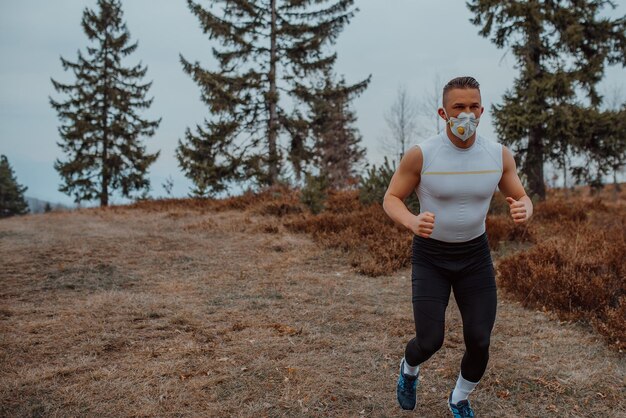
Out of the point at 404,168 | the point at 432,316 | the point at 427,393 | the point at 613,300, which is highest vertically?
the point at 404,168

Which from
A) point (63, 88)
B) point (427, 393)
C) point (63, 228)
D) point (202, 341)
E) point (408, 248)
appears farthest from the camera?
point (63, 88)

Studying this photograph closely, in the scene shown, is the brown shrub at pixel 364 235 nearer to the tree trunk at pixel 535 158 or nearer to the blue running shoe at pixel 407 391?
the blue running shoe at pixel 407 391

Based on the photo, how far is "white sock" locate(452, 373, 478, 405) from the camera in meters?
3.17

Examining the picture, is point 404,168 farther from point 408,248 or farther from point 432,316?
point 408,248

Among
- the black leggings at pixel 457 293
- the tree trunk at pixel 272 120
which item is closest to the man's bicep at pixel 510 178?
the black leggings at pixel 457 293

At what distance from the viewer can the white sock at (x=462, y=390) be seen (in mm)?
3172

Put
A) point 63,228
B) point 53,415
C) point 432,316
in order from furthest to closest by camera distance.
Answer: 1. point 63,228
2. point 53,415
3. point 432,316

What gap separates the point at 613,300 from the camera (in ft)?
18.0

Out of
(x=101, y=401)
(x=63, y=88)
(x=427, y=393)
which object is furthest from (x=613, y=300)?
(x=63, y=88)

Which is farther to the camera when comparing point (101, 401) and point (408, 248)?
point (408, 248)

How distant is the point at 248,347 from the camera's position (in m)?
4.56

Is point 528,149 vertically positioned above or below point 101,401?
above

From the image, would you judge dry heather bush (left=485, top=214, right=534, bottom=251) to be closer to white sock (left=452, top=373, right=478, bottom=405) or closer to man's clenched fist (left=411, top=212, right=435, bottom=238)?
white sock (left=452, top=373, right=478, bottom=405)

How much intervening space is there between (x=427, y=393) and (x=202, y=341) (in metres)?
2.30
